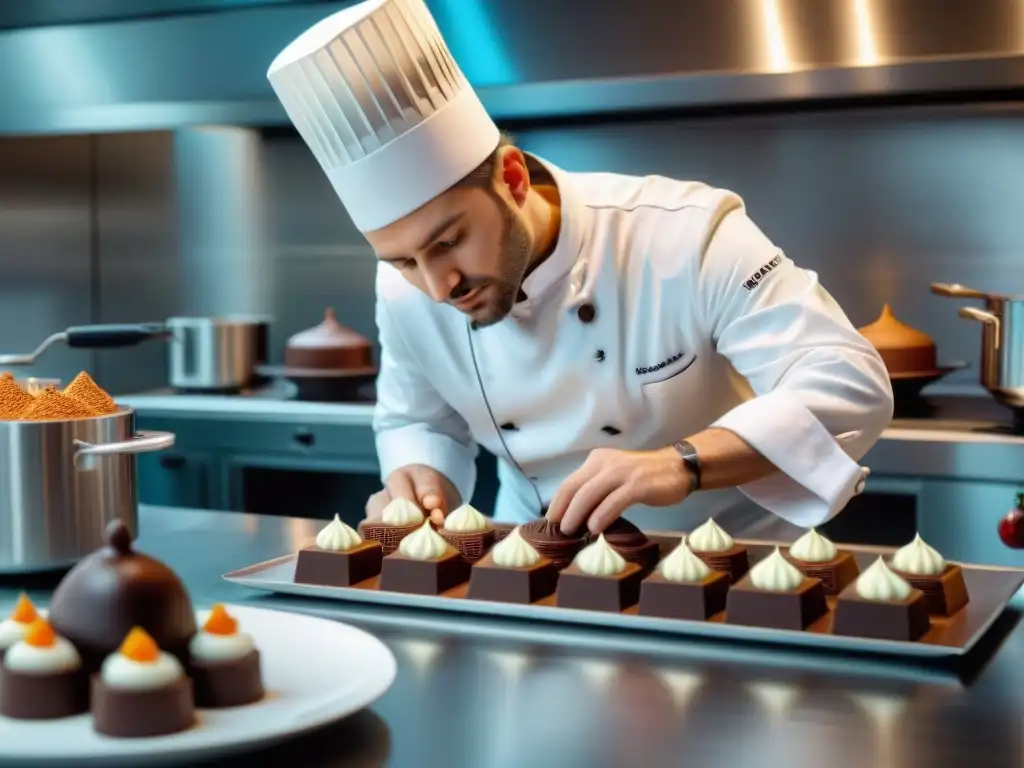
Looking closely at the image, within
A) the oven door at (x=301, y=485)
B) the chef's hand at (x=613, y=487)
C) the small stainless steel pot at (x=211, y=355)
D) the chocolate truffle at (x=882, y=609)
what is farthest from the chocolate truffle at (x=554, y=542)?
the small stainless steel pot at (x=211, y=355)

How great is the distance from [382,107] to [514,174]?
26 centimetres

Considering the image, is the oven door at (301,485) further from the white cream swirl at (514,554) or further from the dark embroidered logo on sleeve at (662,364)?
the white cream swirl at (514,554)

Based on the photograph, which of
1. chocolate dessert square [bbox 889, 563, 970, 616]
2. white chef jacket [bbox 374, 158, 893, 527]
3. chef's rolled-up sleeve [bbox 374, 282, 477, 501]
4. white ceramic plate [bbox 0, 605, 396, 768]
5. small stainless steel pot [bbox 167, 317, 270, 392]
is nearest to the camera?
white ceramic plate [bbox 0, 605, 396, 768]

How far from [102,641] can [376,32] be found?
116 cm

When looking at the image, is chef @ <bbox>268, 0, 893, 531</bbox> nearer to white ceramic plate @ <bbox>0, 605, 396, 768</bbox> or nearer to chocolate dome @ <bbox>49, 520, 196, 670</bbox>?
white ceramic plate @ <bbox>0, 605, 396, 768</bbox>

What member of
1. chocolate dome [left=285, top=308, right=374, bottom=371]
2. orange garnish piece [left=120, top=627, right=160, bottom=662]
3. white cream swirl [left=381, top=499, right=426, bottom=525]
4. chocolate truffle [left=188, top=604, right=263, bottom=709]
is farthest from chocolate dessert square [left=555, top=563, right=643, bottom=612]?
chocolate dome [left=285, top=308, right=374, bottom=371]

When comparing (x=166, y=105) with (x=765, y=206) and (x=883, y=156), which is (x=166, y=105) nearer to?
(x=765, y=206)

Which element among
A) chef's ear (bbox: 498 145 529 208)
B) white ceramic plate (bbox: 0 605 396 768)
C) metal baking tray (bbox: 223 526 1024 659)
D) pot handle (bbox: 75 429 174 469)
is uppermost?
chef's ear (bbox: 498 145 529 208)

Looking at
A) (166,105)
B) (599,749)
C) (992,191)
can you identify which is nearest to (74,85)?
(166,105)

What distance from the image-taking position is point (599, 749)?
3.53 ft

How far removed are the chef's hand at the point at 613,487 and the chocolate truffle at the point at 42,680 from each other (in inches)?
28.3

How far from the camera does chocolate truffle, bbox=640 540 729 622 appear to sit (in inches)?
55.8

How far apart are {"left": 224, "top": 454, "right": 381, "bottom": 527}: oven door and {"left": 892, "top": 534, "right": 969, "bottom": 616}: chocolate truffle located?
2.14 meters

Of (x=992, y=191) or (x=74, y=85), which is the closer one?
(x=992, y=191)
